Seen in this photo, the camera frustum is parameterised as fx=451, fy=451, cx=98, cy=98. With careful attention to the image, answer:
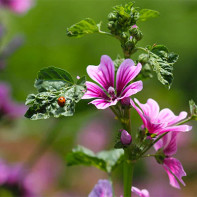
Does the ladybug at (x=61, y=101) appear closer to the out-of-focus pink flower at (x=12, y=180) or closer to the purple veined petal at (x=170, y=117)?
the purple veined petal at (x=170, y=117)

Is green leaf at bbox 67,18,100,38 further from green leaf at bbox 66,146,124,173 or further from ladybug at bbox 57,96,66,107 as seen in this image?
green leaf at bbox 66,146,124,173

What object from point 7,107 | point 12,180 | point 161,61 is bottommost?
point 12,180

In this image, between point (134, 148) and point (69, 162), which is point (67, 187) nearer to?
point (69, 162)

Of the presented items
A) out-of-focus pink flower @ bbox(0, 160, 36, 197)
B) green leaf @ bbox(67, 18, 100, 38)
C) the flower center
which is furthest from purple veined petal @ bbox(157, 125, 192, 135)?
out-of-focus pink flower @ bbox(0, 160, 36, 197)

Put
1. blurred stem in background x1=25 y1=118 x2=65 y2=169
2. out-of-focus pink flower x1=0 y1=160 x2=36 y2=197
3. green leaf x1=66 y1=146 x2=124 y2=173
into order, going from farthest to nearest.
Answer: blurred stem in background x1=25 y1=118 x2=65 y2=169 → out-of-focus pink flower x1=0 y1=160 x2=36 y2=197 → green leaf x1=66 y1=146 x2=124 y2=173

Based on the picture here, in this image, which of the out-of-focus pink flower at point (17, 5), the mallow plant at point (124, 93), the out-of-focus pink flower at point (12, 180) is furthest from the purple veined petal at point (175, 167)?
the out-of-focus pink flower at point (17, 5)

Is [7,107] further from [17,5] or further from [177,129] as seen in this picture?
[177,129]

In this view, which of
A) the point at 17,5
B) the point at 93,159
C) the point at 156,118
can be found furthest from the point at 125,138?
the point at 17,5
